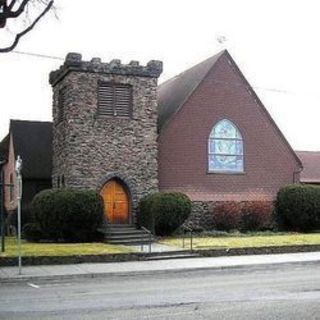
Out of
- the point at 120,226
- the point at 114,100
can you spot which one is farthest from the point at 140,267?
the point at 114,100

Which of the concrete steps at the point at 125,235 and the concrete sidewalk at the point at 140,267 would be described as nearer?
the concrete sidewalk at the point at 140,267

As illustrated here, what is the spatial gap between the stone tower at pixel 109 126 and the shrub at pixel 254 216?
519cm

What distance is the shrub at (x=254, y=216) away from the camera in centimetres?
3519

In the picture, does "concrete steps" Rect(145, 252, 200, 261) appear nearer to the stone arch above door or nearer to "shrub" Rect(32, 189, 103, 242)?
"shrub" Rect(32, 189, 103, 242)

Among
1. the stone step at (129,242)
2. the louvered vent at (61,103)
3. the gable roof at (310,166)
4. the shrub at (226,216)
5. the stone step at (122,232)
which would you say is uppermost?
the louvered vent at (61,103)

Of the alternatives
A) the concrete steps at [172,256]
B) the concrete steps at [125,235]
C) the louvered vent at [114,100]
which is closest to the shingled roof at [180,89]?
the louvered vent at [114,100]

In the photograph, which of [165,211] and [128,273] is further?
[165,211]

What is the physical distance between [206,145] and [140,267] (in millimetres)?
15324

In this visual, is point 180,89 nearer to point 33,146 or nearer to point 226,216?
point 226,216

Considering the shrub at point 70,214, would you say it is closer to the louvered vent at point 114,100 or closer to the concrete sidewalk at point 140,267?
the louvered vent at point 114,100

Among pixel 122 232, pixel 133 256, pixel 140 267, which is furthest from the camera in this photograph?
pixel 122 232

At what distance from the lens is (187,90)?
118 ft

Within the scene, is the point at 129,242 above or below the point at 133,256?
above

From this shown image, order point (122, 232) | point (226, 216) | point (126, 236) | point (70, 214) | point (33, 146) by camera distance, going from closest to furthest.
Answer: point (70, 214) → point (126, 236) → point (122, 232) → point (226, 216) → point (33, 146)
